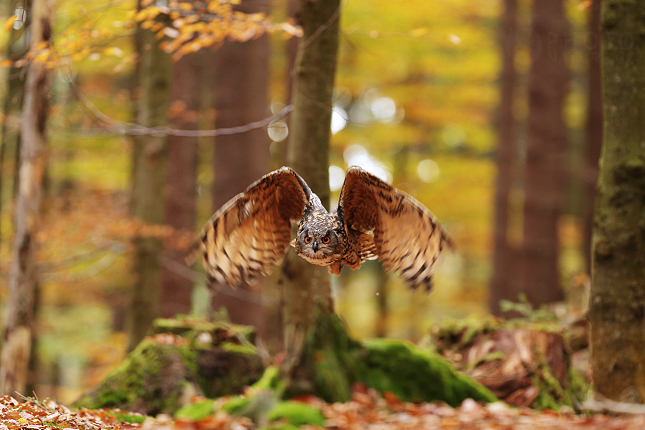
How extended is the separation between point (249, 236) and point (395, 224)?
1226 millimetres

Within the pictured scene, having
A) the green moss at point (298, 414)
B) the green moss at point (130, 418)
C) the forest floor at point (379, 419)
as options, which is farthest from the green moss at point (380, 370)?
the green moss at point (130, 418)

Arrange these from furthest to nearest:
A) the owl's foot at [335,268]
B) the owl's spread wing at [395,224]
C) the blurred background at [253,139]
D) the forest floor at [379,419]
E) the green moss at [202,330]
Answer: the blurred background at [253,139] < the green moss at [202,330] < the owl's foot at [335,268] < the owl's spread wing at [395,224] < the forest floor at [379,419]

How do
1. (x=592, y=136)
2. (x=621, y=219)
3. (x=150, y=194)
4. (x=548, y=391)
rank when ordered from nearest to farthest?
(x=621, y=219) < (x=548, y=391) < (x=150, y=194) < (x=592, y=136)

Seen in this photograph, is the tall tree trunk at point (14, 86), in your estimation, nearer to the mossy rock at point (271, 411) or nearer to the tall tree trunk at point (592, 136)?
the mossy rock at point (271, 411)

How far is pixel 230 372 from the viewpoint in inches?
245

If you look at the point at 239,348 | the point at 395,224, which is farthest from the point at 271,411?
the point at 239,348

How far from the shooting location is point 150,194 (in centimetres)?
888

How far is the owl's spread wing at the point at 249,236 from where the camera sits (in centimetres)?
437

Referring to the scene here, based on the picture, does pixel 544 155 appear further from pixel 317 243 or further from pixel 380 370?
pixel 317 243

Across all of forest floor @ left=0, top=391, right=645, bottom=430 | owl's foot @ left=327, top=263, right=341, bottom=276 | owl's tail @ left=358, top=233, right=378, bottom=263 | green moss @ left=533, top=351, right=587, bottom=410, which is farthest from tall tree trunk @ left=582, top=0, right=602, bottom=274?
forest floor @ left=0, top=391, right=645, bottom=430

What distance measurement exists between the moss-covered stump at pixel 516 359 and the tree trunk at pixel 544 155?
4.10m

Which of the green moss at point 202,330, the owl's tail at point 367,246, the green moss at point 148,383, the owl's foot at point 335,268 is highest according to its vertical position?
the owl's tail at point 367,246

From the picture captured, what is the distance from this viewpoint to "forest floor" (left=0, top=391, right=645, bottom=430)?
10.1 ft

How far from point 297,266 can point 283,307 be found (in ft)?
1.48
